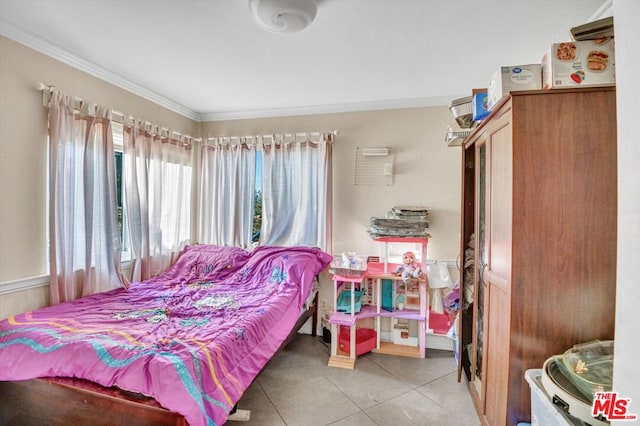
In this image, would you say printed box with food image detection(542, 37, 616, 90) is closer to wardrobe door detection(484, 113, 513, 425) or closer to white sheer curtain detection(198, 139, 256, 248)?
wardrobe door detection(484, 113, 513, 425)

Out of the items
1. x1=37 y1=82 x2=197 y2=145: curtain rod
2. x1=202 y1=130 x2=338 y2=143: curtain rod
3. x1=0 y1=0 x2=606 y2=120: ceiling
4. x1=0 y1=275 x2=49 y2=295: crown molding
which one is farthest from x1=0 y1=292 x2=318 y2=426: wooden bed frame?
x1=202 y1=130 x2=338 y2=143: curtain rod

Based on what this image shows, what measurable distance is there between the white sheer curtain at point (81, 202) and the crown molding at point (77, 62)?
0.93 ft

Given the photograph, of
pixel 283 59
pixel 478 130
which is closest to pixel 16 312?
pixel 283 59

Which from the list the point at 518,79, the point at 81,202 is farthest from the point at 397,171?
the point at 81,202

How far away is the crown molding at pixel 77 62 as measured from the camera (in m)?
1.98

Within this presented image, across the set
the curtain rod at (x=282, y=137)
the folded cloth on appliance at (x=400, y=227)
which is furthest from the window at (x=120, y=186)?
the folded cloth on appliance at (x=400, y=227)

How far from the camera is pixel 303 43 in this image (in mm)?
2064

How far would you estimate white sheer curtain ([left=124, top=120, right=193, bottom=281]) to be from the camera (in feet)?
9.27

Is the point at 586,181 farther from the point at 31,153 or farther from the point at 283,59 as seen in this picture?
the point at 31,153

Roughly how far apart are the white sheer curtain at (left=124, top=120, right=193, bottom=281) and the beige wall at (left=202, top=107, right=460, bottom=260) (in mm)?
1177

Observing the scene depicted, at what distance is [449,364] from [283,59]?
2.92 metres

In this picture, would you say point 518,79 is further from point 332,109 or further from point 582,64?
point 332,109

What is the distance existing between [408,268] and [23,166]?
9.92ft

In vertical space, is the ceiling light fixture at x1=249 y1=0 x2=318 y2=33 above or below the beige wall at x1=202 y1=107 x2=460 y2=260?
above
